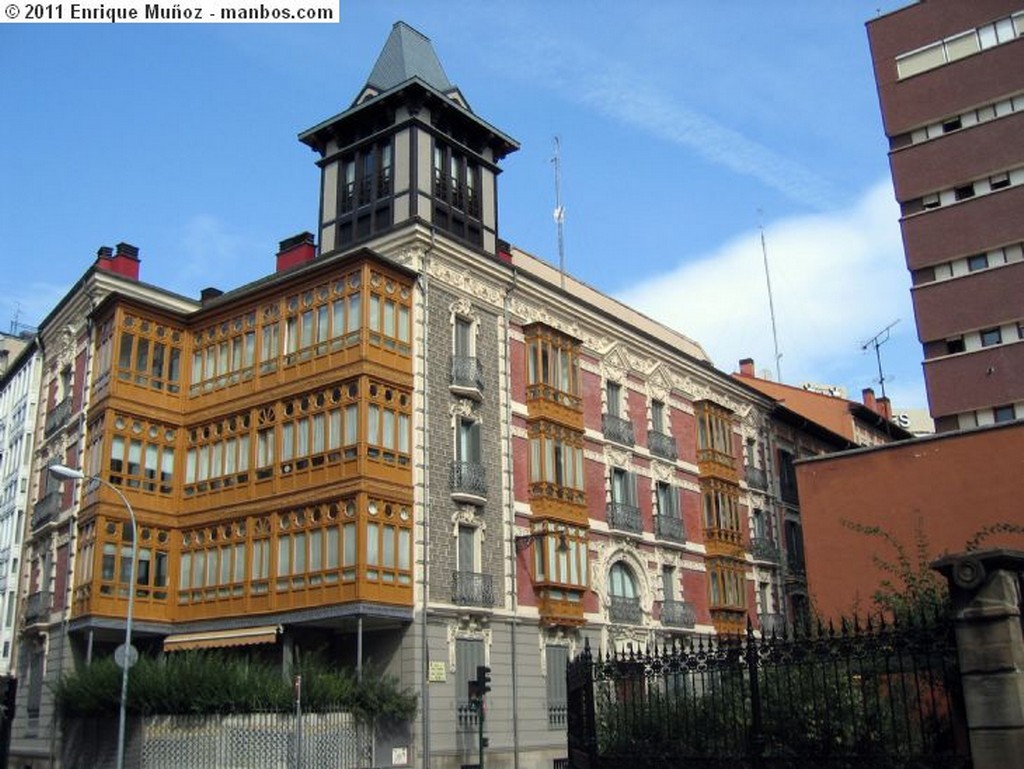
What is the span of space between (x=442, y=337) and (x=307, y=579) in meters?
8.47

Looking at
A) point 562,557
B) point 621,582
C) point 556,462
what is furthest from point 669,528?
point 562,557

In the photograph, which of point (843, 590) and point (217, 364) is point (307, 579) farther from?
point (843, 590)

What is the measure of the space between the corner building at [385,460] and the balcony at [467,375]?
0.07m

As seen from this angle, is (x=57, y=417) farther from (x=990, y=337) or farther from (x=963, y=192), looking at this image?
(x=963, y=192)

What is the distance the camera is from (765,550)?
47.8 meters

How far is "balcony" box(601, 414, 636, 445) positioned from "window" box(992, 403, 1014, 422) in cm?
1347

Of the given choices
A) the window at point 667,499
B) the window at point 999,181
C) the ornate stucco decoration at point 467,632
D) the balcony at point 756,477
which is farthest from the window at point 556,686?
the window at point 999,181

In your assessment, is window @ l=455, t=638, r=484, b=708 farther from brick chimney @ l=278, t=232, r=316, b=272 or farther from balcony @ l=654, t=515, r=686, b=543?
brick chimney @ l=278, t=232, r=316, b=272

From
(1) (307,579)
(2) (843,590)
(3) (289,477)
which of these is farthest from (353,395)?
(2) (843,590)

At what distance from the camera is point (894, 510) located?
25.6 m

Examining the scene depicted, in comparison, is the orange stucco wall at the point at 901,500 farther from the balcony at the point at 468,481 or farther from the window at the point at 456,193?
the window at the point at 456,193

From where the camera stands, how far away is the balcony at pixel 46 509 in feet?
120

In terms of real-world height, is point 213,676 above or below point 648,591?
below

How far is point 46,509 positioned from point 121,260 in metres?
9.21
